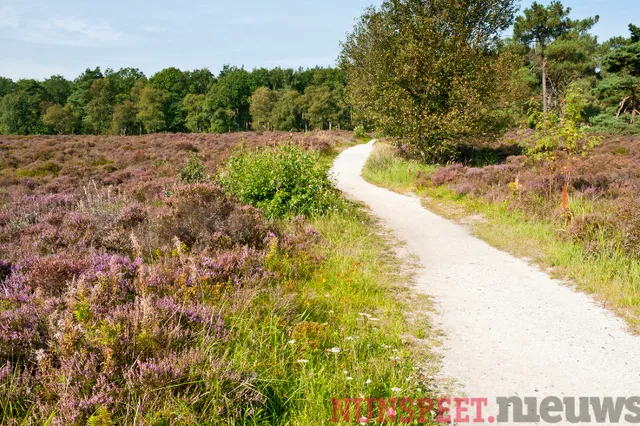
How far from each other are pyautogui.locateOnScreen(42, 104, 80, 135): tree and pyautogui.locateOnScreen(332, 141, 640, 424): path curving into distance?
78.0 metres

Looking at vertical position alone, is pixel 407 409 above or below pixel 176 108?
below

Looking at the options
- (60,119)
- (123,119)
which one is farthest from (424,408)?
(60,119)

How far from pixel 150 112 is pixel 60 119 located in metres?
14.7

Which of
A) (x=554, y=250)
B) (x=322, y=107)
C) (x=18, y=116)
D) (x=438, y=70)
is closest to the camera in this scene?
(x=554, y=250)

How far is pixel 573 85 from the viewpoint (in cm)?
830

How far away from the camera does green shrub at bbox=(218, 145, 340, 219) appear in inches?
347

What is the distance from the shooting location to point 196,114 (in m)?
77.9

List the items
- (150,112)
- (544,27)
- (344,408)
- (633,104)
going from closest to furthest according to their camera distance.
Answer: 1. (344,408)
2. (633,104)
3. (544,27)
4. (150,112)

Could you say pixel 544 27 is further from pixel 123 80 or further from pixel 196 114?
pixel 123 80

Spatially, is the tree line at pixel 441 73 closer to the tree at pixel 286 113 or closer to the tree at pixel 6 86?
the tree at pixel 286 113

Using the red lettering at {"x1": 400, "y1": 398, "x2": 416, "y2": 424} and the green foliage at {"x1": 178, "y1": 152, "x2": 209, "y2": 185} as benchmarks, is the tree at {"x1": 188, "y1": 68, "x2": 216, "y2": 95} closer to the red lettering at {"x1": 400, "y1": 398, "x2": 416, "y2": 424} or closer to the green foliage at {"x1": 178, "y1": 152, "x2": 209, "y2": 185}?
the green foliage at {"x1": 178, "y1": 152, "x2": 209, "y2": 185}

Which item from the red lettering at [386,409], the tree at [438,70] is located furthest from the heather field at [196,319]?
the tree at [438,70]

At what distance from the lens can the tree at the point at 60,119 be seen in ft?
220

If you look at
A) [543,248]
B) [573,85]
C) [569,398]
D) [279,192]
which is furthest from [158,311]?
[573,85]
